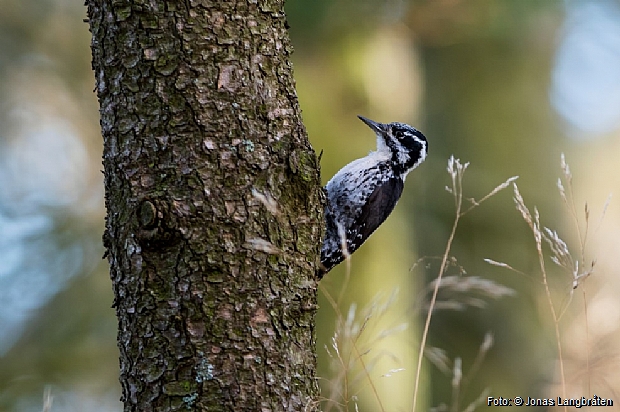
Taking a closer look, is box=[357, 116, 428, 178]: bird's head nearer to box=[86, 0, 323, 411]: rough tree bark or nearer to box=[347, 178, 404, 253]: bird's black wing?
box=[347, 178, 404, 253]: bird's black wing

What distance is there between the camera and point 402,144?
14.1ft

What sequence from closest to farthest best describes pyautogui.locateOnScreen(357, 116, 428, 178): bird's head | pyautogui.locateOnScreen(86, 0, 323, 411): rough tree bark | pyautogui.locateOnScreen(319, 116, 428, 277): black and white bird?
pyautogui.locateOnScreen(86, 0, 323, 411): rough tree bark, pyautogui.locateOnScreen(319, 116, 428, 277): black and white bird, pyautogui.locateOnScreen(357, 116, 428, 178): bird's head

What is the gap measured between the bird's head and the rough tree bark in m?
2.33

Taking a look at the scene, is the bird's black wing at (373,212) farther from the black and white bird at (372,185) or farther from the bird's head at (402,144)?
the bird's head at (402,144)

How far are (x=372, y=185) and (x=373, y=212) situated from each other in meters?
0.17

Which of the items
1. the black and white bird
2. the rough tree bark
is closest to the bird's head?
the black and white bird

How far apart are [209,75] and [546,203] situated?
195 inches

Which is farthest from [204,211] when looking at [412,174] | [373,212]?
[412,174]

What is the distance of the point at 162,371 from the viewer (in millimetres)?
1746

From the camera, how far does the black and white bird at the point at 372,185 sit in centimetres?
413

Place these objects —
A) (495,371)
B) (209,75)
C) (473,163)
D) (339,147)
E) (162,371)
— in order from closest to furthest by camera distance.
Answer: (162,371) → (209,75) → (339,147) → (495,371) → (473,163)

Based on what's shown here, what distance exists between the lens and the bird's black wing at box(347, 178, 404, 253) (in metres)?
4.13

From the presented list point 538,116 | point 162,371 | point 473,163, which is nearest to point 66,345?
point 473,163

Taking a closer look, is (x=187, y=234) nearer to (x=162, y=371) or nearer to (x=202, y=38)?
(x=162, y=371)
